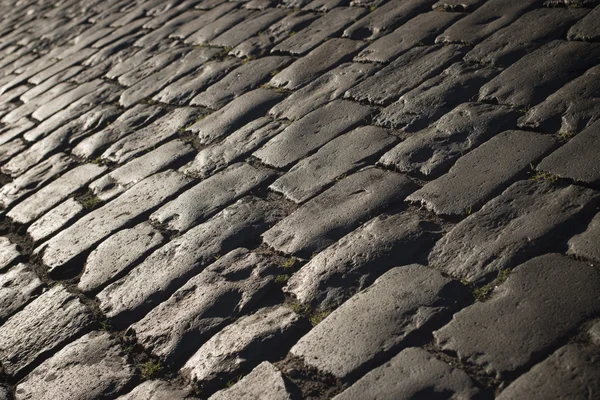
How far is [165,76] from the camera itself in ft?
13.6

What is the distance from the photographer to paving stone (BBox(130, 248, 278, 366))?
2.15 meters

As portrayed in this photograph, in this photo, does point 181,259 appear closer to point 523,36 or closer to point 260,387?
point 260,387

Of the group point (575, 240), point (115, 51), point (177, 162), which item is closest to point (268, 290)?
point (575, 240)

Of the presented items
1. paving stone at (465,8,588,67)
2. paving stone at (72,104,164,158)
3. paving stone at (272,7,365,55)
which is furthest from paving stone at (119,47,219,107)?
paving stone at (465,8,588,67)

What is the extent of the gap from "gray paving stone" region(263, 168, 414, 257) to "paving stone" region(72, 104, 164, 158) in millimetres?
1517

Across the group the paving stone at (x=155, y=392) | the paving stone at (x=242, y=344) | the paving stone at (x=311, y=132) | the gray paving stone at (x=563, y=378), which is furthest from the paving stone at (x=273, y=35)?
the gray paving stone at (x=563, y=378)

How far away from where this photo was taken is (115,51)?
4922 millimetres

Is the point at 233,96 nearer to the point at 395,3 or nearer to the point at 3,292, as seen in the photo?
the point at 395,3

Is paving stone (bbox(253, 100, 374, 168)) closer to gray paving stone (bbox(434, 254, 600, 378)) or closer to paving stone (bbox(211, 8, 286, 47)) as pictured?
gray paving stone (bbox(434, 254, 600, 378))

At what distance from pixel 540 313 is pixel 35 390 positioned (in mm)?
1626

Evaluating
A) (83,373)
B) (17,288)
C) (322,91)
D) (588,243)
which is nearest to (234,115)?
(322,91)

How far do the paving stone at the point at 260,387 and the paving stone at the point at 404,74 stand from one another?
1.49 m

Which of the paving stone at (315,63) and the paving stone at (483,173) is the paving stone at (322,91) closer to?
the paving stone at (315,63)

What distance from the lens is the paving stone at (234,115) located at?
3.26 metres
